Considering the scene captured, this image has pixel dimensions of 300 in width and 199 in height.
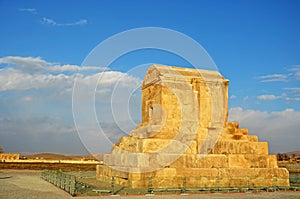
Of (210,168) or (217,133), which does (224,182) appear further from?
(217,133)

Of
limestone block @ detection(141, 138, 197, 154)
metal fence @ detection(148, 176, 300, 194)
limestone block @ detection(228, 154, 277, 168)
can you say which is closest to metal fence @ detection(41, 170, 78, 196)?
metal fence @ detection(148, 176, 300, 194)

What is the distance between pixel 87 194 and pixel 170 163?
3.46 m

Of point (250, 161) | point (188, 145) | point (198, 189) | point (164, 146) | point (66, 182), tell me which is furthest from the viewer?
point (250, 161)

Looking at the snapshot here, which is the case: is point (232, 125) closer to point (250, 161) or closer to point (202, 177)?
point (250, 161)

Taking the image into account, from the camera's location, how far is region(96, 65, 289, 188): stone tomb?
40.2 ft

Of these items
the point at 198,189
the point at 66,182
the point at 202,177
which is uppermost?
the point at 202,177

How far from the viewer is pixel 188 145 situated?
13523mm

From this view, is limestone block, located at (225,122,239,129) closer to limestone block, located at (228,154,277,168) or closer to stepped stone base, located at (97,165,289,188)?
limestone block, located at (228,154,277,168)

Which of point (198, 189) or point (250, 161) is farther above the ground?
point (250, 161)

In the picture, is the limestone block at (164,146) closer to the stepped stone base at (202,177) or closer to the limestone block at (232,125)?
the stepped stone base at (202,177)

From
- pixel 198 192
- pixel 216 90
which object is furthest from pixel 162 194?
pixel 216 90

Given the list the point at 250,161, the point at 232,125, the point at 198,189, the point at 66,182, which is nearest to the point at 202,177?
the point at 198,189

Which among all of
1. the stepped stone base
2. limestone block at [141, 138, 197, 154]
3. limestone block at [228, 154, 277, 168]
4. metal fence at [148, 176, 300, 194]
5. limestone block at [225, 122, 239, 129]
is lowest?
metal fence at [148, 176, 300, 194]

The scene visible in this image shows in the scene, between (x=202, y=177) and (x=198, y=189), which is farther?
(x=202, y=177)
